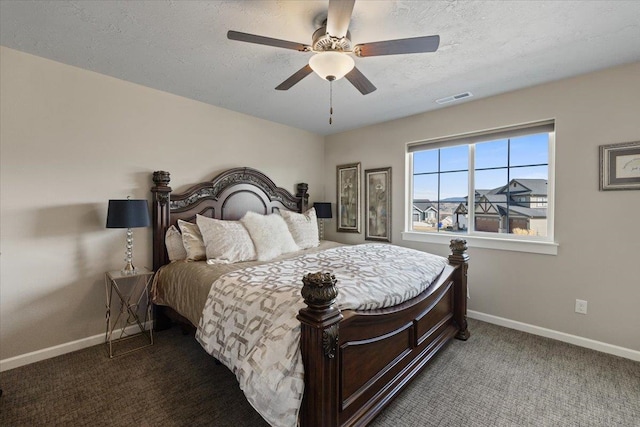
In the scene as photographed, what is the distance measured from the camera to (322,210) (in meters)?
4.43

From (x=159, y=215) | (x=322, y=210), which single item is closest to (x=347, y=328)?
(x=159, y=215)

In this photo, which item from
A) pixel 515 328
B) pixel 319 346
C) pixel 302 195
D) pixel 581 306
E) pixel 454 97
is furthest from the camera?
pixel 302 195

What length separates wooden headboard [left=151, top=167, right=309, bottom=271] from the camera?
9.65 feet

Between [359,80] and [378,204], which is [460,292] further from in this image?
[359,80]

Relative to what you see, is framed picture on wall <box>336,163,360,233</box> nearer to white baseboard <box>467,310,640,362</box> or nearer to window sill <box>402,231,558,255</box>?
window sill <box>402,231,558,255</box>

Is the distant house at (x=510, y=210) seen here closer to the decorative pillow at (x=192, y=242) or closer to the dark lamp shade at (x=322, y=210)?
the dark lamp shade at (x=322, y=210)

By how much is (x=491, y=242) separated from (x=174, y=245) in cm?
342

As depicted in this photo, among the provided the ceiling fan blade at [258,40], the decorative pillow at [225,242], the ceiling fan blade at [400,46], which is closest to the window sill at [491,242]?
the decorative pillow at [225,242]

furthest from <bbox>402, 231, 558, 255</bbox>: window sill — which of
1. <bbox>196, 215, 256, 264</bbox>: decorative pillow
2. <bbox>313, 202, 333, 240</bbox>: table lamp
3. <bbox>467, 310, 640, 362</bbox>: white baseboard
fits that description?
<bbox>196, 215, 256, 264</bbox>: decorative pillow

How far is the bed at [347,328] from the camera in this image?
1.33m

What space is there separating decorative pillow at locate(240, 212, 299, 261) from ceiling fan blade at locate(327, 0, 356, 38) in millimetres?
1994

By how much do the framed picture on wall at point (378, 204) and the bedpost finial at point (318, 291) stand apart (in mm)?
2830

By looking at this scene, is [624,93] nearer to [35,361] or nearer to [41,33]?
[41,33]

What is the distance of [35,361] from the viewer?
2.37 meters
